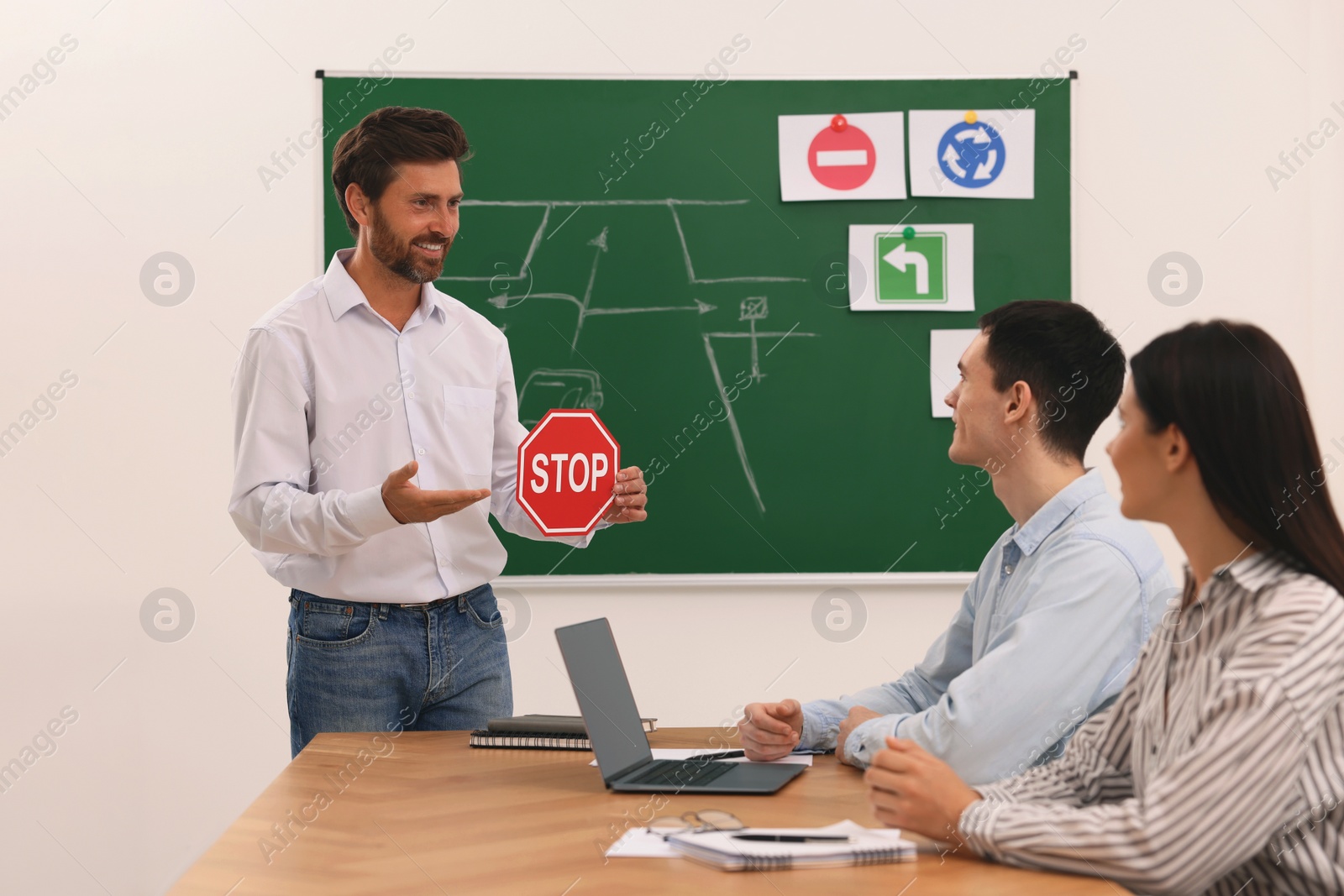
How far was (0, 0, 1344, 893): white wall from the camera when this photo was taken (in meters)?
3.27

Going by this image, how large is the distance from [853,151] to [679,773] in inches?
87.9

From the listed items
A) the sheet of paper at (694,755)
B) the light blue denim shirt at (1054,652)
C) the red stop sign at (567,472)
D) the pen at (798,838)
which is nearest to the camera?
the pen at (798,838)

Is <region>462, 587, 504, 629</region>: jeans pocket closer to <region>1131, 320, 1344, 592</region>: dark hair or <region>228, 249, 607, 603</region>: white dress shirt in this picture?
<region>228, 249, 607, 603</region>: white dress shirt

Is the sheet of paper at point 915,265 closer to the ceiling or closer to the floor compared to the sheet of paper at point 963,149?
closer to the floor

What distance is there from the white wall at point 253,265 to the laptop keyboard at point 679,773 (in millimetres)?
1622

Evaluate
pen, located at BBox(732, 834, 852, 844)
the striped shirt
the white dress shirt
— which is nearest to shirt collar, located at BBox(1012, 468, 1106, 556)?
the striped shirt

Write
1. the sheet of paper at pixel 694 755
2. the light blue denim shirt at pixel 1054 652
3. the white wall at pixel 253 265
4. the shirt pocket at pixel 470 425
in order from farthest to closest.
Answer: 1. the white wall at pixel 253 265
2. the shirt pocket at pixel 470 425
3. the sheet of paper at pixel 694 755
4. the light blue denim shirt at pixel 1054 652

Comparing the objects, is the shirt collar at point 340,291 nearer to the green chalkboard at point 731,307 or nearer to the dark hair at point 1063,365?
the green chalkboard at point 731,307

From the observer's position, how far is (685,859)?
4.22ft

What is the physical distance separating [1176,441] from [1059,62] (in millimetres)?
2490

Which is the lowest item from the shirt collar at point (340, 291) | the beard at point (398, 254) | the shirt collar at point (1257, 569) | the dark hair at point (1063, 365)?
the shirt collar at point (1257, 569)

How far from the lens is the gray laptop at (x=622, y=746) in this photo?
63.2 inches

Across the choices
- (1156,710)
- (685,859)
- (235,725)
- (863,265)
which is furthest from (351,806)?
(863,265)

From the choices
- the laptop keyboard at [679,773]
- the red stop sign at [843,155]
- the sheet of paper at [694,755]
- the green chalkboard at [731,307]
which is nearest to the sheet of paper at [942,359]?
the green chalkboard at [731,307]
